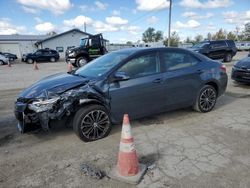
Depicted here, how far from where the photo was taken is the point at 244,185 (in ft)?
8.96

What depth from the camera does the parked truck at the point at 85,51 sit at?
1797cm

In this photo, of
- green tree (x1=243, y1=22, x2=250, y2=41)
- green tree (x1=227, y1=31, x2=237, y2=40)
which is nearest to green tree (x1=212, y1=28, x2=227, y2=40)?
green tree (x1=227, y1=31, x2=237, y2=40)

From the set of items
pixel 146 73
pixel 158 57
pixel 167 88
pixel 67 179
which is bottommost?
pixel 67 179

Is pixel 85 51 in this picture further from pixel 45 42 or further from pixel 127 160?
pixel 45 42

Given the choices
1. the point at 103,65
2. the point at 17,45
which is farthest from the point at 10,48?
the point at 103,65

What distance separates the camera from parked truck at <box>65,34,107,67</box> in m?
18.0

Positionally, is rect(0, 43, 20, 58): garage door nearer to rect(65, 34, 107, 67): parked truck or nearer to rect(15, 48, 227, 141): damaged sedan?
rect(65, 34, 107, 67): parked truck

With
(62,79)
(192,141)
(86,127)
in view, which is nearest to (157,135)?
(192,141)

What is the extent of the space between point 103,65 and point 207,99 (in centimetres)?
259

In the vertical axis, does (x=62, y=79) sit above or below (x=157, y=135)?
above

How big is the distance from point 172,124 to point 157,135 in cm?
67

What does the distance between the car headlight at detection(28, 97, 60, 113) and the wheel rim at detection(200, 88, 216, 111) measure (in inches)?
129

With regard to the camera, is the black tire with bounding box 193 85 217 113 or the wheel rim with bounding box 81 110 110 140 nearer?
the wheel rim with bounding box 81 110 110 140

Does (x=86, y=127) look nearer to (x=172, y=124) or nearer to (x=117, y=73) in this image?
(x=117, y=73)
